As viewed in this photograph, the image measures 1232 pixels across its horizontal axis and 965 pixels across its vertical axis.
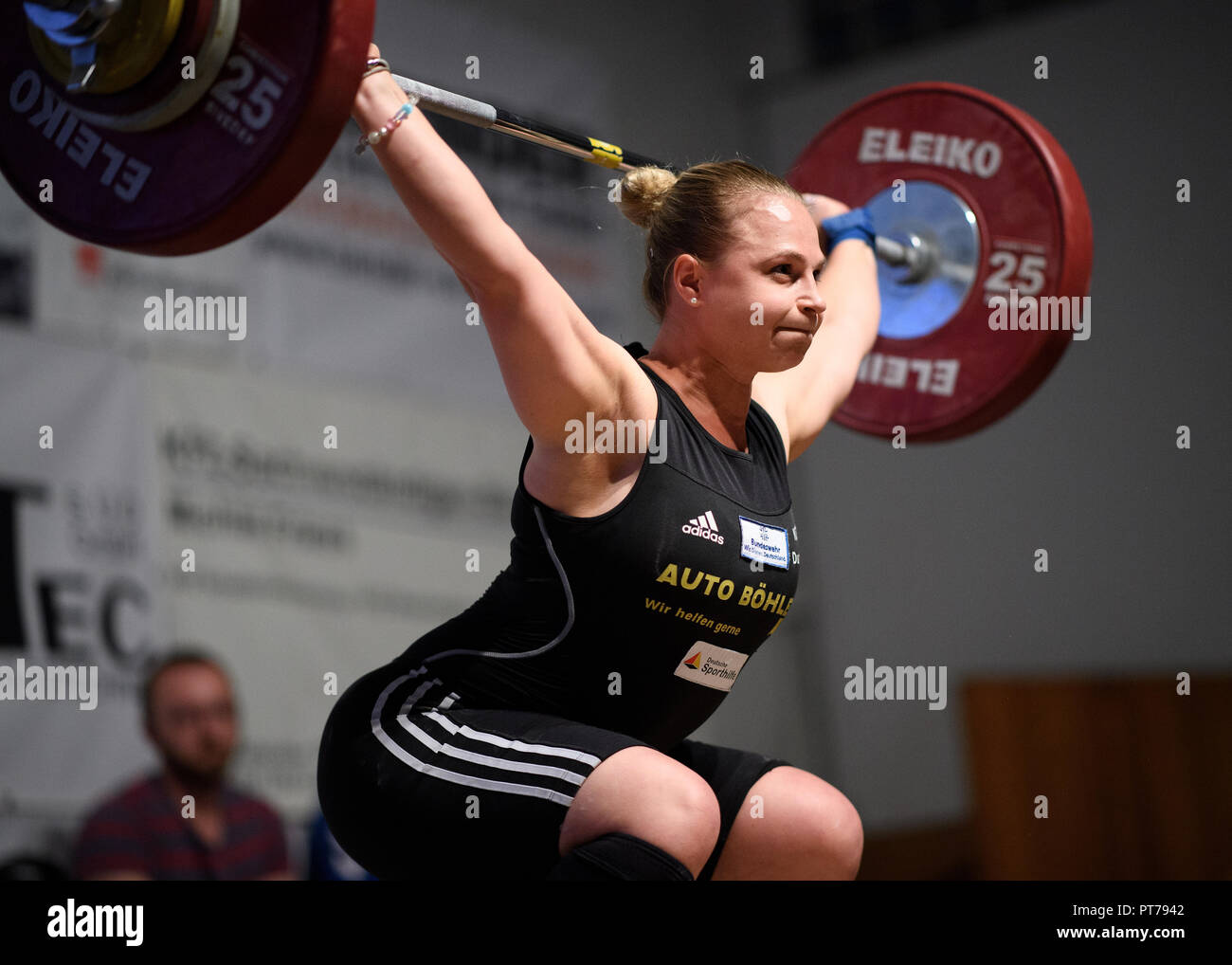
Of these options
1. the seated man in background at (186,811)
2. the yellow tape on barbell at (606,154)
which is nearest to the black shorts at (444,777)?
the yellow tape on barbell at (606,154)

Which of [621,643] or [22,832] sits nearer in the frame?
[621,643]

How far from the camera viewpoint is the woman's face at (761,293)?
209cm

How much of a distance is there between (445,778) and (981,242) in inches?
66.8

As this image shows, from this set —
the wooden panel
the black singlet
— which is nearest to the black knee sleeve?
the black singlet

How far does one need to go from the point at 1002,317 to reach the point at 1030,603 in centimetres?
363

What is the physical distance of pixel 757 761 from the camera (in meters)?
2.19

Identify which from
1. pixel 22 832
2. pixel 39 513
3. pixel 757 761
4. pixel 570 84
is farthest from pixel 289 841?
pixel 570 84

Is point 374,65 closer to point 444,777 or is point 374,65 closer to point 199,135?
point 199,135

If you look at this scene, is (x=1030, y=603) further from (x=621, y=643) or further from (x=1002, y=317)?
(x=621, y=643)

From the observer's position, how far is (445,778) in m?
1.85

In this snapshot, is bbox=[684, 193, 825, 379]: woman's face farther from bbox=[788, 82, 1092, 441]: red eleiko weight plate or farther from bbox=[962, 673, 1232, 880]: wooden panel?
bbox=[962, 673, 1232, 880]: wooden panel

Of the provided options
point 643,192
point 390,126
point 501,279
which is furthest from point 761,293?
point 390,126

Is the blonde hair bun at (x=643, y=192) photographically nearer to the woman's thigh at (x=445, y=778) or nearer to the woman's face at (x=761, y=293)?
the woman's face at (x=761, y=293)

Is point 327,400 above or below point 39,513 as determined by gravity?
above
